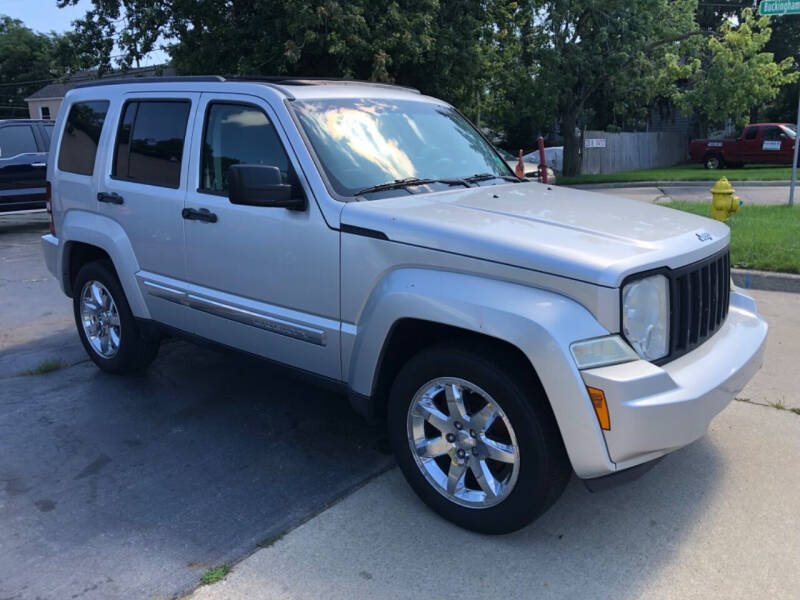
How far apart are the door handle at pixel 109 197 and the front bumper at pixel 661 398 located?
11.2 ft

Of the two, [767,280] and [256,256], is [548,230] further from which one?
[767,280]

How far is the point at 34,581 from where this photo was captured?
294 centimetres

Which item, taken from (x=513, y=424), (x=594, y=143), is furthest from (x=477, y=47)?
(x=513, y=424)

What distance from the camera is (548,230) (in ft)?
10.4

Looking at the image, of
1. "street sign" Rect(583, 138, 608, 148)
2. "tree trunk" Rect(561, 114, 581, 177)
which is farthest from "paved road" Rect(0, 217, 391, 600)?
"street sign" Rect(583, 138, 608, 148)

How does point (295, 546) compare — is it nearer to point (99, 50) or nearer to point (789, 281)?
point (789, 281)

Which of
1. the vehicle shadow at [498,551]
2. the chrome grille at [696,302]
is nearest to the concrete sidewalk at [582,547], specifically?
the vehicle shadow at [498,551]

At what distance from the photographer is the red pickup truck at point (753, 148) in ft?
82.5

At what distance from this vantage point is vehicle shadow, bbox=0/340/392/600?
3.07m

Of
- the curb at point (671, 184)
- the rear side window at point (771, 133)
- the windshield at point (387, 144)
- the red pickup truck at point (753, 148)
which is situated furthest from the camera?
the rear side window at point (771, 133)

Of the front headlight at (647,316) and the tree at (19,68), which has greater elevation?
the tree at (19,68)

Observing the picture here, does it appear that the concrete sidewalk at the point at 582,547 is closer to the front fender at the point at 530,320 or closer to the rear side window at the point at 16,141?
the front fender at the point at 530,320

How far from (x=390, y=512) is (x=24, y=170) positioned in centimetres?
1216

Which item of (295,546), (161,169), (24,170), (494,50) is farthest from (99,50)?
(295,546)
